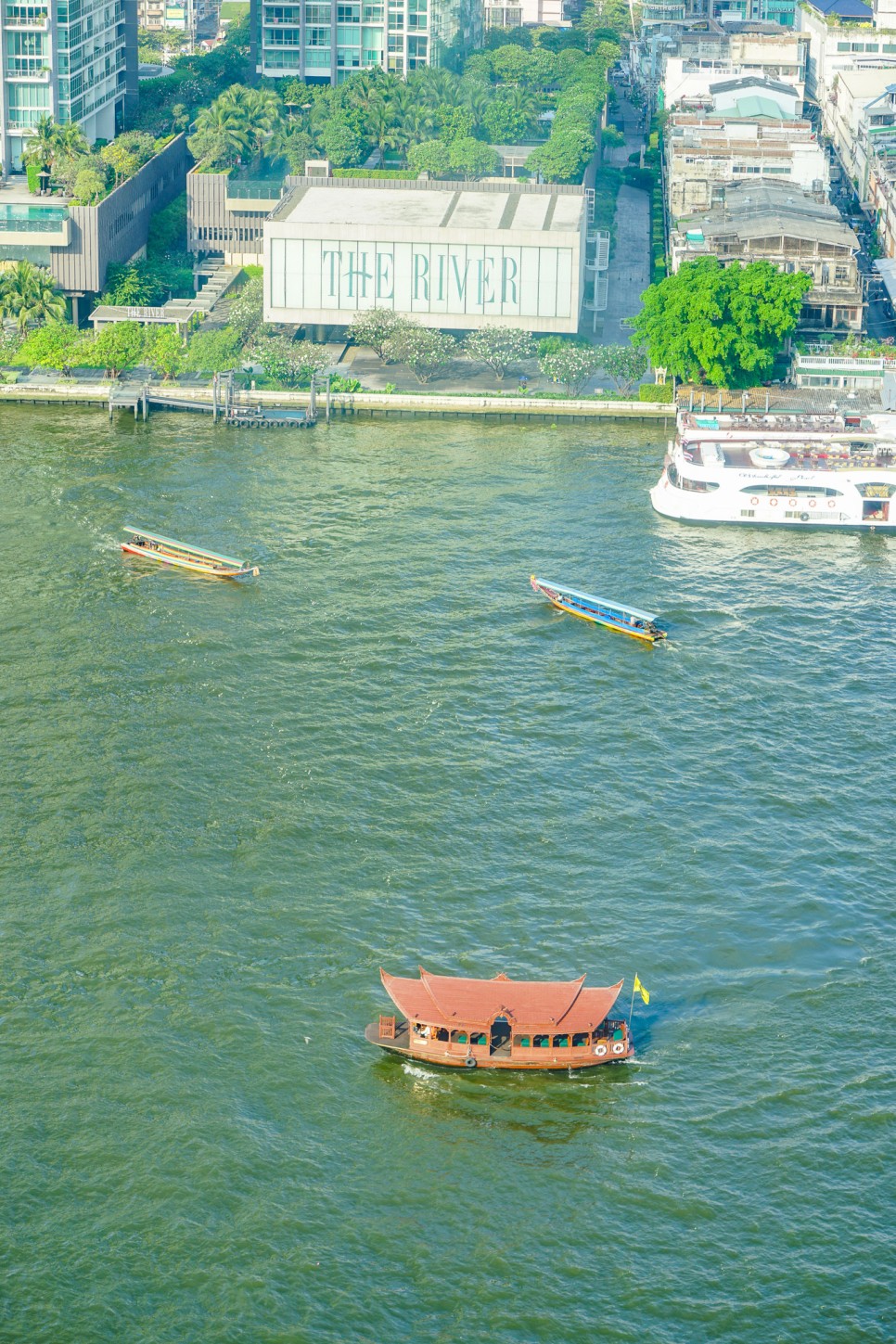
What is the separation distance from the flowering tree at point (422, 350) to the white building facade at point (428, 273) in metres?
4.96

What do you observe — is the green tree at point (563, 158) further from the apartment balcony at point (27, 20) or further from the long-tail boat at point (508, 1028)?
the long-tail boat at point (508, 1028)

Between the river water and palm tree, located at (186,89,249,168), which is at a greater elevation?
palm tree, located at (186,89,249,168)

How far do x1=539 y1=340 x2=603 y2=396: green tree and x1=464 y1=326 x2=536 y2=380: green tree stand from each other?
7.89 feet

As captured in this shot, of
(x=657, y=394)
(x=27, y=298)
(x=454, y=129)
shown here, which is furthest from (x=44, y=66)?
(x=657, y=394)

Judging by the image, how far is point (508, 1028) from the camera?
72562 mm

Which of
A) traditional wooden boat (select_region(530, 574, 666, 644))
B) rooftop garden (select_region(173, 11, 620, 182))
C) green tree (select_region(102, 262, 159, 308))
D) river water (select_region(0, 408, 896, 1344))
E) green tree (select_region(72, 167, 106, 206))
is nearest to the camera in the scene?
river water (select_region(0, 408, 896, 1344))

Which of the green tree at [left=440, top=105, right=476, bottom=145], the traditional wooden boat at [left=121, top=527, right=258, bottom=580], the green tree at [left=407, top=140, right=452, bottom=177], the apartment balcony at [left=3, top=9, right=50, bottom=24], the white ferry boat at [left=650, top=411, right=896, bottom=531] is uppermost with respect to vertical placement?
the apartment balcony at [left=3, top=9, right=50, bottom=24]

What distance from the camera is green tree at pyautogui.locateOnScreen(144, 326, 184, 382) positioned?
14388 centimetres

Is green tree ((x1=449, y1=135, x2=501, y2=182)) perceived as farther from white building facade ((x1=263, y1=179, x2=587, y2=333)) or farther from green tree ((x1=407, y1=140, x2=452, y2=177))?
white building facade ((x1=263, y1=179, x2=587, y2=333))

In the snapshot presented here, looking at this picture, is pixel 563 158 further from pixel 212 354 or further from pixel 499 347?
pixel 212 354

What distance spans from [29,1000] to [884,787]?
134 ft

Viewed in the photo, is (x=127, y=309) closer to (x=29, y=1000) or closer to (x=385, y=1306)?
(x=29, y=1000)

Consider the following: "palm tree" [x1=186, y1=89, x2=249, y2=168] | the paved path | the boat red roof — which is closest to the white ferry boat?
the paved path

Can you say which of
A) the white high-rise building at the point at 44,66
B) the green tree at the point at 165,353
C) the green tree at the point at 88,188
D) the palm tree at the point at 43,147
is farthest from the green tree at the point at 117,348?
the white high-rise building at the point at 44,66
